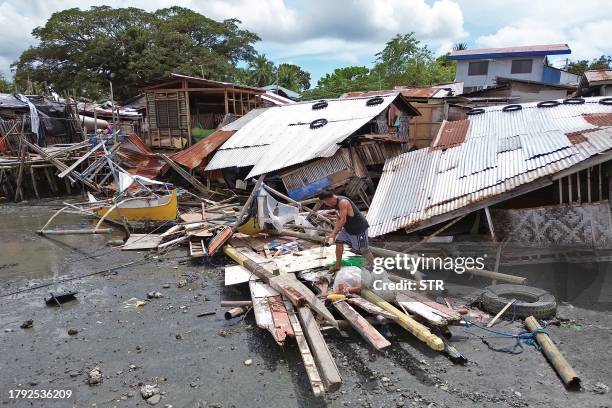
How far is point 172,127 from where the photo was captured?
2122 centimetres

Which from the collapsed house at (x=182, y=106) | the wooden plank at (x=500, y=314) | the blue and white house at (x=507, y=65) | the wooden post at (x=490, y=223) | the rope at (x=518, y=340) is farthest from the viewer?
the blue and white house at (x=507, y=65)

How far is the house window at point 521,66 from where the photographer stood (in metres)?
35.7

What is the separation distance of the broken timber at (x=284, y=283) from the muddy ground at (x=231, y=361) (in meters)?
0.44

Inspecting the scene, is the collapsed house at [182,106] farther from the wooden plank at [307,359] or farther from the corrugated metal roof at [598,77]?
the corrugated metal roof at [598,77]

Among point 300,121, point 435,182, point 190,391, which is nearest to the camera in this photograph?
point 190,391

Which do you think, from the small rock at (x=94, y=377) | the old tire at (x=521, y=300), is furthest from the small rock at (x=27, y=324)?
the old tire at (x=521, y=300)

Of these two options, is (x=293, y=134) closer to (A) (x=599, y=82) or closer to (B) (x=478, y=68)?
(A) (x=599, y=82)

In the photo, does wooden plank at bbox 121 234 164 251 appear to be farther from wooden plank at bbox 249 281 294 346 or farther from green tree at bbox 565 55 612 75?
green tree at bbox 565 55 612 75

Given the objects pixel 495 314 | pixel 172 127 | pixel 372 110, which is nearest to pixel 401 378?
pixel 495 314

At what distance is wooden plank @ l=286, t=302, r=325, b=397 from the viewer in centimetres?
490

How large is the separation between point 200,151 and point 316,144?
5958 millimetres

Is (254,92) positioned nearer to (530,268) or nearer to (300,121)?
(300,121)

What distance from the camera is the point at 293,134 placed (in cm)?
1573

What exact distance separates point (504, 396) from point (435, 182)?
5790mm
